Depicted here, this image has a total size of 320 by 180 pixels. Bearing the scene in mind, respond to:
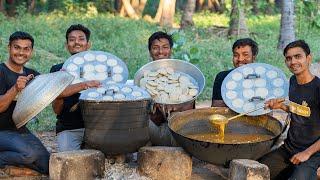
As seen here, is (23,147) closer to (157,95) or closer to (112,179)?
(112,179)

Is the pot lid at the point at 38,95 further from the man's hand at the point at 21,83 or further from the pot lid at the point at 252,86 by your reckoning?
the pot lid at the point at 252,86

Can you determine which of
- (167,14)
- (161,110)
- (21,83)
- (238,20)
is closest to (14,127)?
(21,83)

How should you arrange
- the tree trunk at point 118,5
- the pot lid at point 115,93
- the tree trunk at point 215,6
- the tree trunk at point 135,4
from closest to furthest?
the pot lid at point 115,93, the tree trunk at point 118,5, the tree trunk at point 135,4, the tree trunk at point 215,6

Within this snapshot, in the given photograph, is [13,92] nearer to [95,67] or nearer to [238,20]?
[95,67]

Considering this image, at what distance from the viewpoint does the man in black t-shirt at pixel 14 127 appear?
4152 millimetres

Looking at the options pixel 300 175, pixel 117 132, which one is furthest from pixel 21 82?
pixel 300 175

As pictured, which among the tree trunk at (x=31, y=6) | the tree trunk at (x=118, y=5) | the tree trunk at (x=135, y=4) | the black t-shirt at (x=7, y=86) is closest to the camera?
the black t-shirt at (x=7, y=86)

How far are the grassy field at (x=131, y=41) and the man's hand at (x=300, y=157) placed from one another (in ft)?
12.9

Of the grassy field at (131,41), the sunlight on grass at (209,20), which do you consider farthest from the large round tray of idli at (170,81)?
the sunlight on grass at (209,20)

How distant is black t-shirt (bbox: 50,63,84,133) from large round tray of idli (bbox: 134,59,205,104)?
0.63 m

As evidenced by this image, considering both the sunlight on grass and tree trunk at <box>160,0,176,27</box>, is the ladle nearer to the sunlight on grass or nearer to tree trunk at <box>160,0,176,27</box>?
tree trunk at <box>160,0,176,27</box>

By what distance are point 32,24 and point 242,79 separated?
34.6 feet

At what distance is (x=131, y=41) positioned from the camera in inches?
520

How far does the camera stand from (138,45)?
1262 cm
